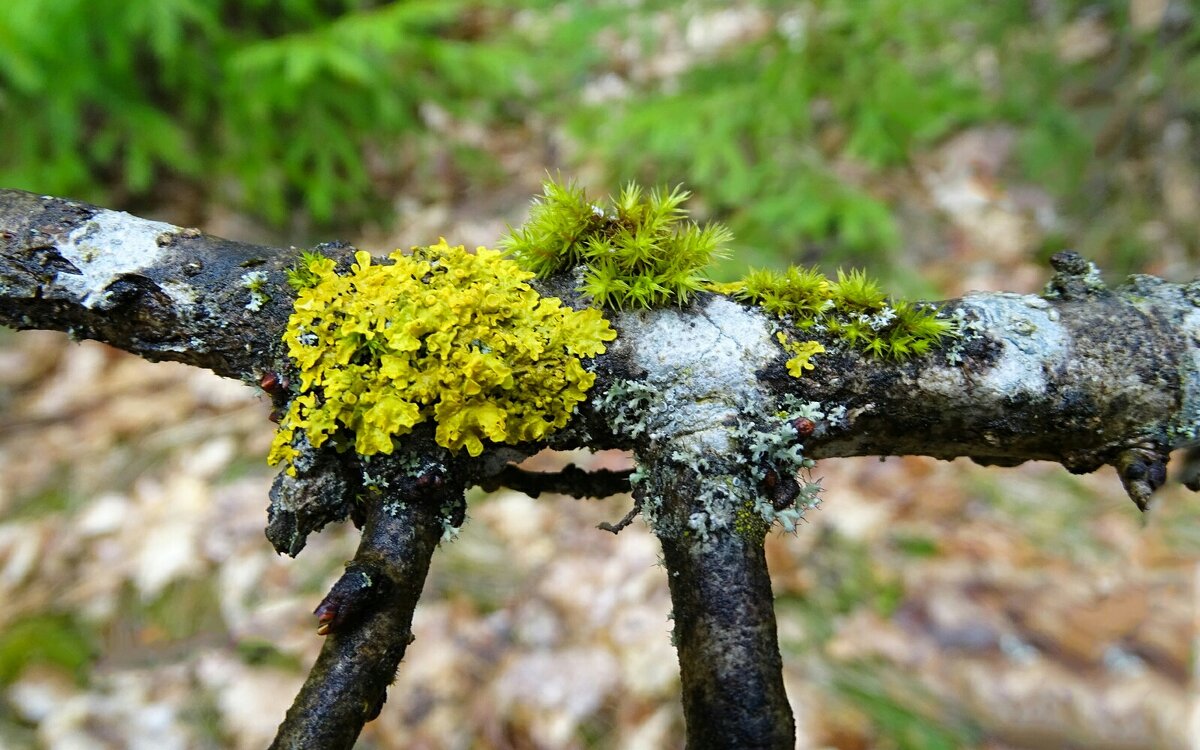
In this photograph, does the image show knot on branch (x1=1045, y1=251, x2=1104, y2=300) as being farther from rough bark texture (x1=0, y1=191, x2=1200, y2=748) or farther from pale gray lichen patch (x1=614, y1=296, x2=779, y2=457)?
pale gray lichen patch (x1=614, y1=296, x2=779, y2=457)

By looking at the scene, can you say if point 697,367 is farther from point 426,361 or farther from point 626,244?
point 426,361

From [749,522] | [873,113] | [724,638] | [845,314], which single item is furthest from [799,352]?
[873,113]

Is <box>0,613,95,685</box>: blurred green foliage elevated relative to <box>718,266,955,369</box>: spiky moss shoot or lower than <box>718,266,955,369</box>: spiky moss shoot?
elevated

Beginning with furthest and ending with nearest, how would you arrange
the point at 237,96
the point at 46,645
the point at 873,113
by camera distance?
the point at 237,96 < the point at 873,113 < the point at 46,645

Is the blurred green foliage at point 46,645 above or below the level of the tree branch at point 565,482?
above

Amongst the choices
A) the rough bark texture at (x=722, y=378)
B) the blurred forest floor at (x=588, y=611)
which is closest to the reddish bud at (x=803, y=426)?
the rough bark texture at (x=722, y=378)

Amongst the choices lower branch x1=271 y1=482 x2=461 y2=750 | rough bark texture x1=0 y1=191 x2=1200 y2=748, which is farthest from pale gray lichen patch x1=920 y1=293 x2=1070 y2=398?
lower branch x1=271 y1=482 x2=461 y2=750

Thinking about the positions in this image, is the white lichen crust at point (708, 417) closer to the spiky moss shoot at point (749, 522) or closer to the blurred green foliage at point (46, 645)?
the spiky moss shoot at point (749, 522)
